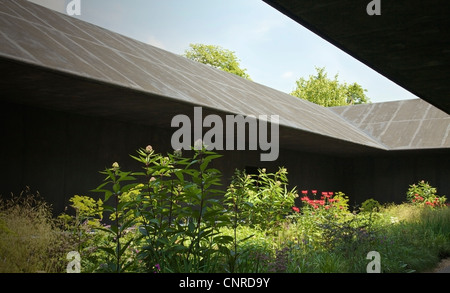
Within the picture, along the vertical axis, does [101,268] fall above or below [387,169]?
below

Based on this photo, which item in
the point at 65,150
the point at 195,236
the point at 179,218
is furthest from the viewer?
the point at 65,150

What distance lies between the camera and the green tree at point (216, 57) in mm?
45250

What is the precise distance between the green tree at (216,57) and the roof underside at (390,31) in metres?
38.5

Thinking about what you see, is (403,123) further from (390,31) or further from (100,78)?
(100,78)

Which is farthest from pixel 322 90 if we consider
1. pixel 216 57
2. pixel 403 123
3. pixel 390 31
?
pixel 390 31

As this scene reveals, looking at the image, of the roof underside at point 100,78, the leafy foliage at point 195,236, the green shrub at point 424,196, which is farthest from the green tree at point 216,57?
the leafy foliage at point 195,236

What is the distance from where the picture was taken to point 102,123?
10930mm

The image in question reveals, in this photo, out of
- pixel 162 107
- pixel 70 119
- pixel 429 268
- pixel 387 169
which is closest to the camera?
pixel 429 268

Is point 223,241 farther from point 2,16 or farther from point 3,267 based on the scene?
point 2,16

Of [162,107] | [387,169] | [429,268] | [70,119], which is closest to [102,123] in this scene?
[70,119]

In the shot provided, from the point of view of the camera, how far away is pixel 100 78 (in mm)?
7414

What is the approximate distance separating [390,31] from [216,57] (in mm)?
40500

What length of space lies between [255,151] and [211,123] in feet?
15.1

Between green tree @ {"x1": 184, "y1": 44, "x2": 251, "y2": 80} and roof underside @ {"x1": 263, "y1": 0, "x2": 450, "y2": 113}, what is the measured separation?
38.5 meters
